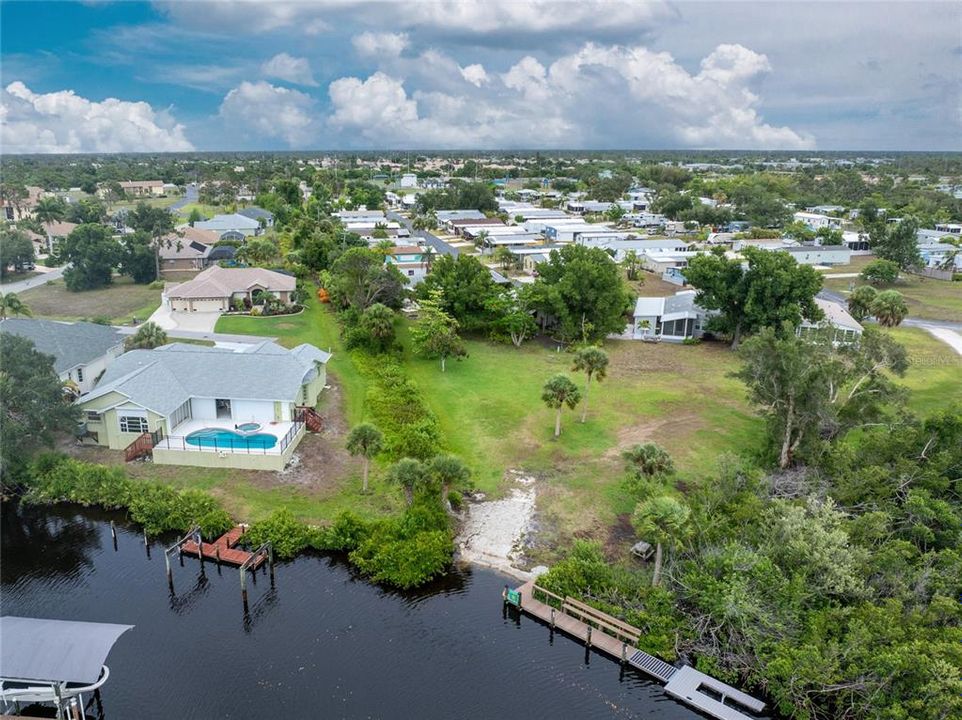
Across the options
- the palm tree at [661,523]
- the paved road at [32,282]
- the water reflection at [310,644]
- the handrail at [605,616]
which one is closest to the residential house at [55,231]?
the paved road at [32,282]

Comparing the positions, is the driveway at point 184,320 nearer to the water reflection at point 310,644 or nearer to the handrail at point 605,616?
the water reflection at point 310,644

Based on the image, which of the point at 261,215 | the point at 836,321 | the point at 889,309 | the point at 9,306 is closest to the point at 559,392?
the point at 836,321

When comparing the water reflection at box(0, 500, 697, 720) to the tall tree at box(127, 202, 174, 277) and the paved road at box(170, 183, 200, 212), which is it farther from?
the paved road at box(170, 183, 200, 212)

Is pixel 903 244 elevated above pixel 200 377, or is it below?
above

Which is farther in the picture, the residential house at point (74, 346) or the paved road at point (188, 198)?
the paved road at point (188, 198)

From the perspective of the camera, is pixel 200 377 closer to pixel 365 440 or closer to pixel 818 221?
pixel 365 440

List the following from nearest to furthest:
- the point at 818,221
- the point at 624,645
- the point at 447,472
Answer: the point at 624,645 < the point at 447,472 < the point at 818,221
